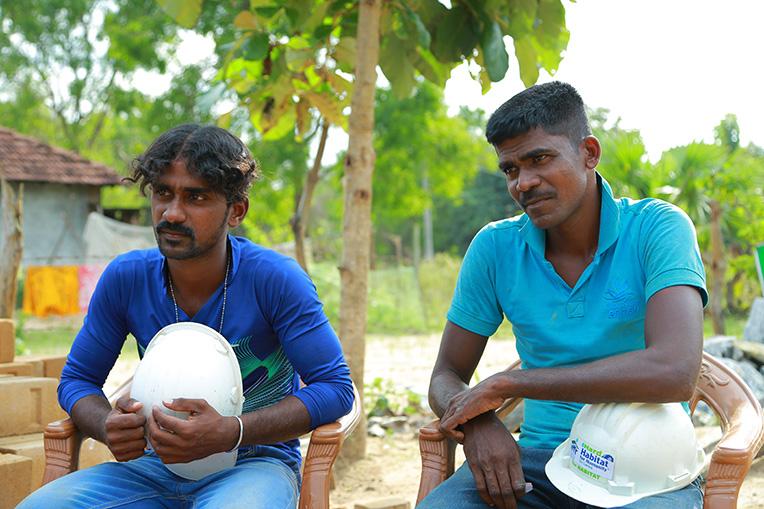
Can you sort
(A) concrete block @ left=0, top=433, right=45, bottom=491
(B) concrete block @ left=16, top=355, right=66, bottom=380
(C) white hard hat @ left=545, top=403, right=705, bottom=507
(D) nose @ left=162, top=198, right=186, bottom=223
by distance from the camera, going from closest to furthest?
(C) white hard hat @ left=545, top=403, right=705, bottom=507 < (D) nose @ left=162, top=198, right=186, bottom=223 < (A) concrete block @ left=0, top=433, right=45, bottom=491 < (B) concrete block @ left=16, top=355, right=66, bottom=380

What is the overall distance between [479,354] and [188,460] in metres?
0.96

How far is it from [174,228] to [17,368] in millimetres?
2110

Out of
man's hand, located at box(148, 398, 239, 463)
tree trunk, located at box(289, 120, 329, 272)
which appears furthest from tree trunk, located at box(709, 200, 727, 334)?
man's hand, located at box(148, 398, 239, 463)

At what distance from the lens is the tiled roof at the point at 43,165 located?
64.1 feet

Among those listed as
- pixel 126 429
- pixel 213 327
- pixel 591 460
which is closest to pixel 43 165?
pixel 213 327

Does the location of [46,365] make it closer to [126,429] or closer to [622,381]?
[126,429]

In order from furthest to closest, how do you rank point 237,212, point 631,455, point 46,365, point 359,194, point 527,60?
1. point 359,194
2. point 527,60
3. point 46,365
4. point 237,212
5. point 631,455

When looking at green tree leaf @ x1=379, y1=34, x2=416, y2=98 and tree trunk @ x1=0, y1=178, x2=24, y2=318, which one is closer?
green tree leaf @ x1=379, y1=34, x2=416, y2=98

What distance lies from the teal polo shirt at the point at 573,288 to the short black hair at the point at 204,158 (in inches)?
30.4

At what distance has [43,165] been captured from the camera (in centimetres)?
2011

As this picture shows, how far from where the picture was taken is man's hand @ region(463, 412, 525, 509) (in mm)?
2260

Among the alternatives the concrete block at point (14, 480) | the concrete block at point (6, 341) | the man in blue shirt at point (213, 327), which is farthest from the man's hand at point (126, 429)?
the concrete block at point (6, 341)

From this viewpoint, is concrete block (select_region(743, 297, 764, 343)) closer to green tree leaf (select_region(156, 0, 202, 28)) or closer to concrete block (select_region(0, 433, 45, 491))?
green tree leaf (select_region(156, 0, 202, 28))

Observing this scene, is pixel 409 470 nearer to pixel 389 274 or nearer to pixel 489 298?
pixel 489 298
